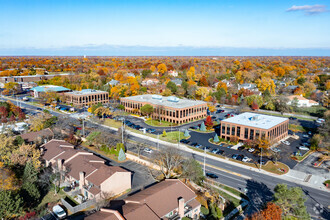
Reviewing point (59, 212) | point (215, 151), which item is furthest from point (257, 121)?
point (59, 212)

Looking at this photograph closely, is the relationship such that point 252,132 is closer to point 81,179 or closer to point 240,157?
point 240,157

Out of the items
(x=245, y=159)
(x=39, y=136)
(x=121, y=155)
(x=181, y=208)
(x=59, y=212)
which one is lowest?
(x=59, y=212)

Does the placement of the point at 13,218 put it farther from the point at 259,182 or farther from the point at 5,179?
the point at 259,182

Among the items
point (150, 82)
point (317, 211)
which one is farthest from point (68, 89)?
point (317, 211)

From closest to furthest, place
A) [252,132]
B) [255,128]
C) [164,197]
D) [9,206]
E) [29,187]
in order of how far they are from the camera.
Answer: [9,206], [164,197], [29,187], [255,128], [252,132]

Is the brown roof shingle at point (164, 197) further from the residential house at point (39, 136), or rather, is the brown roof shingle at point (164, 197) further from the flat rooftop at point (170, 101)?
the flat rooftop at point (170, 101)
